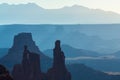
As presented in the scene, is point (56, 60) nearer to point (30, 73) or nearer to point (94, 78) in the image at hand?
point (30, 73)

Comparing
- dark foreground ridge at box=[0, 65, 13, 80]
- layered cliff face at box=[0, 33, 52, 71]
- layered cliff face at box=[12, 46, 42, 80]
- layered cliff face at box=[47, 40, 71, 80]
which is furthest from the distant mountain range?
dark foreground ridge at box=[0, 65, 13, 80]

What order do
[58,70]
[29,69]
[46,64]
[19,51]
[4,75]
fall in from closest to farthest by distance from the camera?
[4,75]
[29,69]
[58,70]
[19,51]
[46,64]

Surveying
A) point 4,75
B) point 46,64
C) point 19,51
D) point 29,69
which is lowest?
point 46,64

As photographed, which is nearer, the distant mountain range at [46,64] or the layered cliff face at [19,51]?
the distant mountain range at [46,64]

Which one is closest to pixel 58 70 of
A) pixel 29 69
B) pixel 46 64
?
pixel 29 69

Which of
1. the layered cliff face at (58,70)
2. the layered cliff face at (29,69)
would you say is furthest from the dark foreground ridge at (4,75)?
the layered cliff face at (58,70)

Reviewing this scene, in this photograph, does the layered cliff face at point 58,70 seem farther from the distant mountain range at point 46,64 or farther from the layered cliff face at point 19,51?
the layered cliff face at point 19,51

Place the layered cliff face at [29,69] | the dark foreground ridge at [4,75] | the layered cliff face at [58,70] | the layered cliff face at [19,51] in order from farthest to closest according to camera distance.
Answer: the layered cliff face at [19,51] → the layered cliff face at [58,70] → the layered cliff face at [29,69] → the dark foreground ridge at [4,75]

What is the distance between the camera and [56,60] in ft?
279

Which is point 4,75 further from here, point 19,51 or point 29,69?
point 19,51

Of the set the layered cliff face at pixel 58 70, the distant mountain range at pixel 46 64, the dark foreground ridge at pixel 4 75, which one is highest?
the dark foreground ridge at pixel 4 75

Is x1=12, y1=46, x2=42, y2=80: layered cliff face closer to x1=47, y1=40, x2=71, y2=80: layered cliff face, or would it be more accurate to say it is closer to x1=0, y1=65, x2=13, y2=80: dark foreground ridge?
x1=47, y1=40, x2=71, y2=80: layered cliff face

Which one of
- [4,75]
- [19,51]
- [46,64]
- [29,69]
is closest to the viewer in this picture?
[4,75]

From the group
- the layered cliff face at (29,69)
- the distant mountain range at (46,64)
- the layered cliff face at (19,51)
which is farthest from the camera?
the layered cliff face at (19,51)
